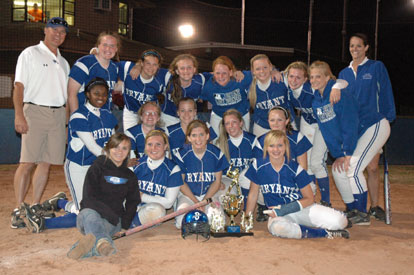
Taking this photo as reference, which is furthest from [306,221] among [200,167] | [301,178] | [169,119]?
[169,119]

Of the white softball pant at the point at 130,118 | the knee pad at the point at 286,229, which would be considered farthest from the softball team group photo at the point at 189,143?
the white softball pant at the point at 130,118

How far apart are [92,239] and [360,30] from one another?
19.6m

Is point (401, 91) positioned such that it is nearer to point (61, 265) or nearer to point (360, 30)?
point (360, 30)

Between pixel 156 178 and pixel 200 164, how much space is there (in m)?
0.60

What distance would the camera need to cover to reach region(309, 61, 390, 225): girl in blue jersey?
190 inches

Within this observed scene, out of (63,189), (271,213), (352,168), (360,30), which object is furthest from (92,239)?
(360,30)

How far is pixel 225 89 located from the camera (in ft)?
19.2

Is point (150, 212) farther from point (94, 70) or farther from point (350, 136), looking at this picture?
point (350, 136)

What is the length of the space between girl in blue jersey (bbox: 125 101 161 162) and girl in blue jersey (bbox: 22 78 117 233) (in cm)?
47

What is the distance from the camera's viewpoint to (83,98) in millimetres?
5355

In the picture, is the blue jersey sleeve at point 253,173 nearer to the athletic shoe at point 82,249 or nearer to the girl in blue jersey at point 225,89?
the girl in blue jersey at point 225,89

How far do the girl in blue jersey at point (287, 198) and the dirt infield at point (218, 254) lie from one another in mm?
125

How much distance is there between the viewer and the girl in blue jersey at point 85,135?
4.83 metres

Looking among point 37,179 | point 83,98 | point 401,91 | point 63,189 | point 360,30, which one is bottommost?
point 63,189
